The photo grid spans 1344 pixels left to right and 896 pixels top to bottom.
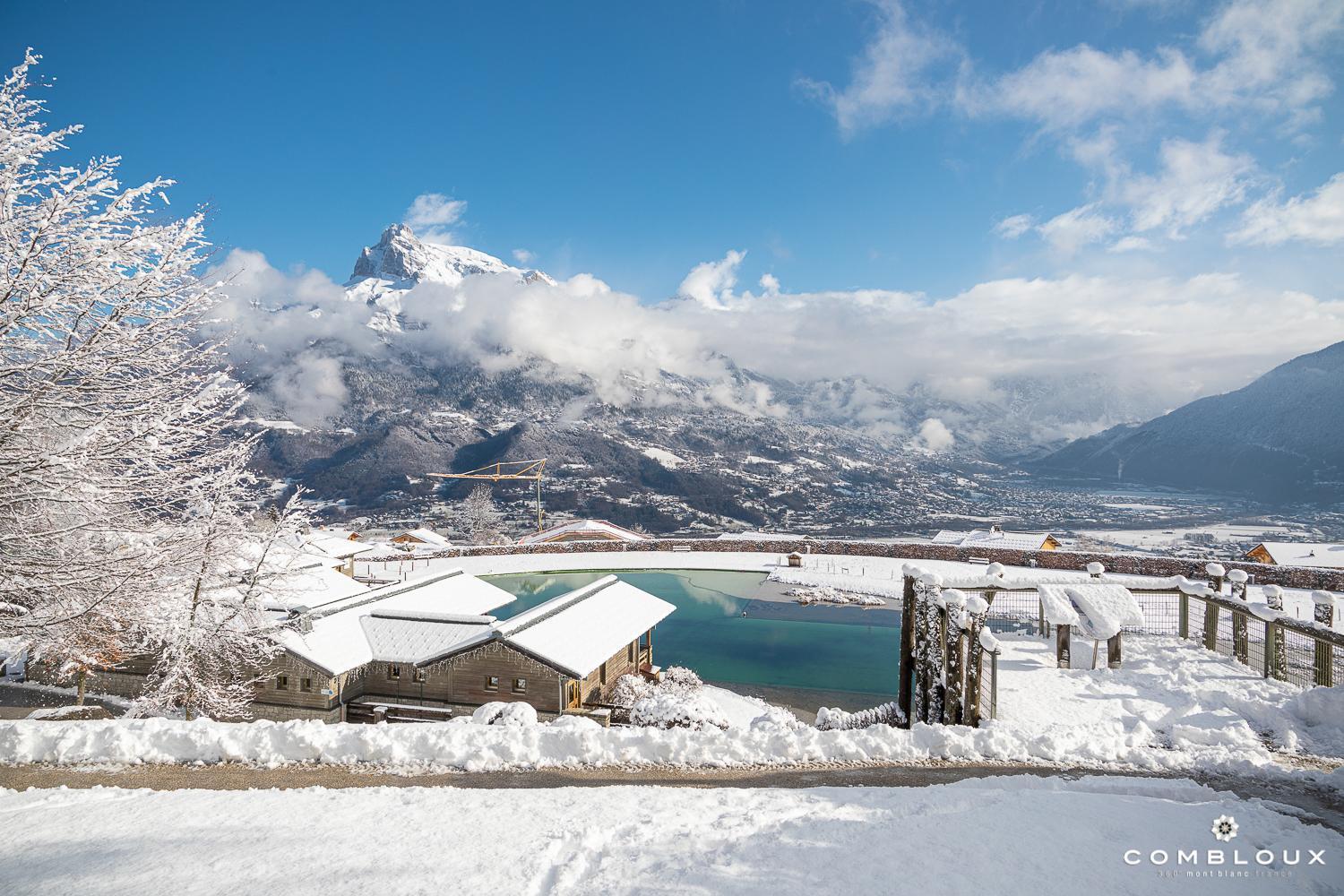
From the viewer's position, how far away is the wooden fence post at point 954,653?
8.68 metres

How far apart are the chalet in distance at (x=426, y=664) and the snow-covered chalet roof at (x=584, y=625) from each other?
0.04 metres

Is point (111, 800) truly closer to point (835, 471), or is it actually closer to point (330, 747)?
point (330, 747)

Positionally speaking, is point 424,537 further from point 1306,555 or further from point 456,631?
point 1306,555

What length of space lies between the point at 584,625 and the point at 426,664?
162 inches

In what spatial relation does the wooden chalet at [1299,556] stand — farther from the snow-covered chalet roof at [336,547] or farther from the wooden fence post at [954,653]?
the snow-covered chalet roof at [336,547]

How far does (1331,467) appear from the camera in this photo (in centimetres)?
14962

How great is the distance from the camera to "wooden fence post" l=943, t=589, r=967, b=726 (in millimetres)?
8680

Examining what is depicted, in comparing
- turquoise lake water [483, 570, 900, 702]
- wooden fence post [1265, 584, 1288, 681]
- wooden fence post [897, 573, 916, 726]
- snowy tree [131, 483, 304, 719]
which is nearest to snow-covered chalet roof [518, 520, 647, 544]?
turquoise lake water [483, 570, 900, 702]

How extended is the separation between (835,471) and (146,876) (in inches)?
7836

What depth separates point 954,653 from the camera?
880 centimetres

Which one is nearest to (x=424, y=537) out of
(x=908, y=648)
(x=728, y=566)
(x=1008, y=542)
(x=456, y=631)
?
(x=728, y=566)

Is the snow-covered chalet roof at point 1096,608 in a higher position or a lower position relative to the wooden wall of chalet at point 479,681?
higher

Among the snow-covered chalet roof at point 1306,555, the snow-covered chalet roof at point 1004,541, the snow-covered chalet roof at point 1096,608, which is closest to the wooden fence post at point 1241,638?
the snow-covered chalet roof at point 1096,608

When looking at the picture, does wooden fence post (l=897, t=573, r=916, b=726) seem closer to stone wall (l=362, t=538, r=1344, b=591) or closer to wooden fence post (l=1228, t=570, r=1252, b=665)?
wooden fence post (l=1228, t=570, r=1252, b=665)
